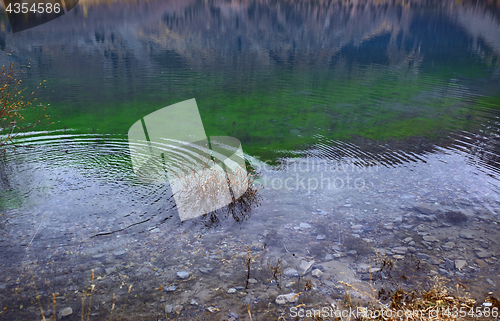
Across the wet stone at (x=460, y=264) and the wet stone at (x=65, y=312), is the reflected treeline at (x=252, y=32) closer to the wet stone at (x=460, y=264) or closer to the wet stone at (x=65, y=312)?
the wet stone at (x=65, y=312)

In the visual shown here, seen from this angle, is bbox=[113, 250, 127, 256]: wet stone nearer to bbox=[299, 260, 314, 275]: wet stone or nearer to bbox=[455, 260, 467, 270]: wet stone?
bbox=[299, 260, 314, 275]: wet stone

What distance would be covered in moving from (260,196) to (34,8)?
61989 millimetres

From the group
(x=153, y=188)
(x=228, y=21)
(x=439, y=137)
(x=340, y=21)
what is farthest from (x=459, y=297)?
(x=340, y=21)

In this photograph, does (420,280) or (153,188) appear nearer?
(420,280)

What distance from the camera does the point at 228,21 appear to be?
5975 centimetres

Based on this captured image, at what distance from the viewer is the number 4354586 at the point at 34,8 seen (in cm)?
4977

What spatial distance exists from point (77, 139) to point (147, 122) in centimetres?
278

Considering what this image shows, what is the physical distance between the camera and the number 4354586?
163ft

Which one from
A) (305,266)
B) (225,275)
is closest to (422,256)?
(305,266)

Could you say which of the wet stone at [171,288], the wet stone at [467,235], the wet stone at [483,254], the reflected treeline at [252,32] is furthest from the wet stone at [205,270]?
the reflected treeline at [252,32]

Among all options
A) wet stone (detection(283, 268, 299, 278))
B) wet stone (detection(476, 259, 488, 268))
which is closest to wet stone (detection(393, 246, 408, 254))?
wet stone (detection(476, 259, 488, 268))

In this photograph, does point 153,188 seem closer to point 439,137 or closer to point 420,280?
point 420,280

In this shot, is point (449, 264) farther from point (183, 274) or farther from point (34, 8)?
point (34, 8)

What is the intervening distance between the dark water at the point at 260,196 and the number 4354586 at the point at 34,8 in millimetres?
36651
